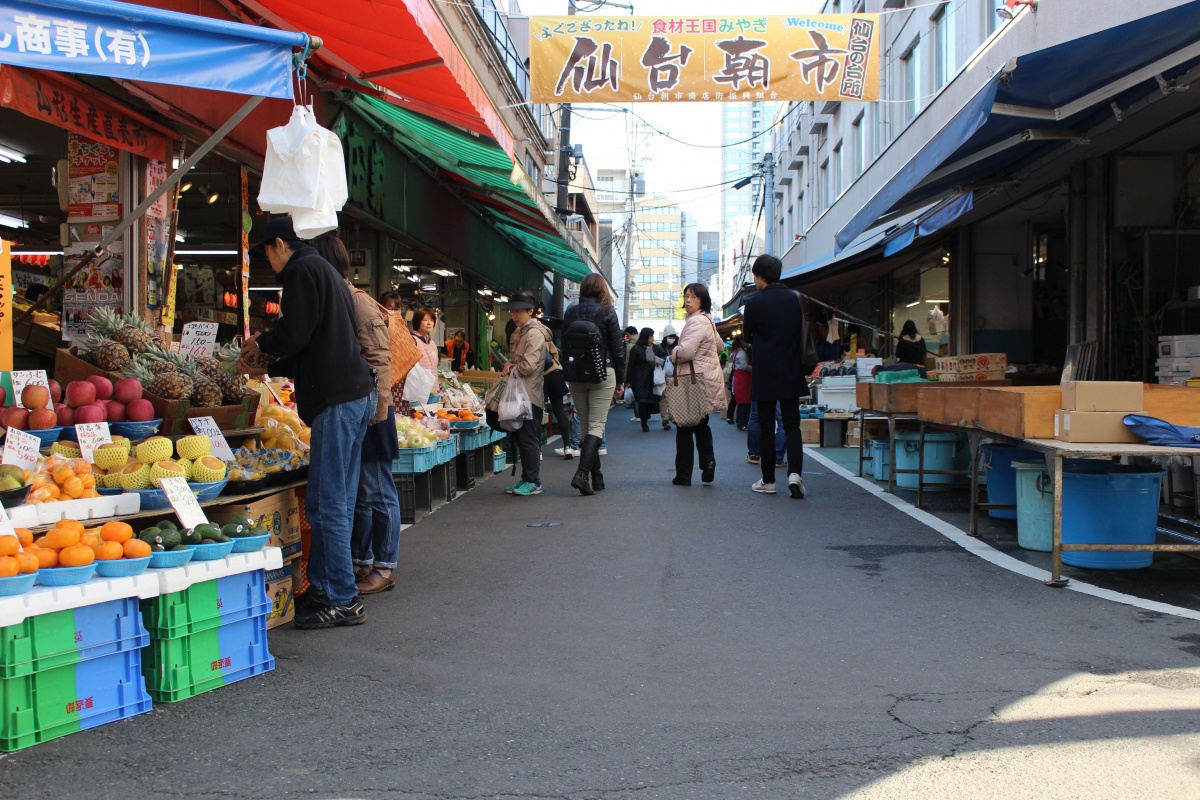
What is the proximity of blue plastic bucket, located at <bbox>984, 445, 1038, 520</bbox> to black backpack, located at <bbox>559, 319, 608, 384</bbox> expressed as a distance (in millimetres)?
3503

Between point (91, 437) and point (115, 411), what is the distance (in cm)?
37

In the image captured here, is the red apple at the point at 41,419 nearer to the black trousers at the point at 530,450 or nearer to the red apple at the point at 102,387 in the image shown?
the red apple at the point at 102,387

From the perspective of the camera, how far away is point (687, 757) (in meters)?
3.13

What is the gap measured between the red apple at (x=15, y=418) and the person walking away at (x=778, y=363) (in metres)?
5.99

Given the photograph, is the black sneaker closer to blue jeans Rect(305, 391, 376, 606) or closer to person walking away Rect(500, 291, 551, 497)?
blue jeans Rect(305, 391, 376, 606)

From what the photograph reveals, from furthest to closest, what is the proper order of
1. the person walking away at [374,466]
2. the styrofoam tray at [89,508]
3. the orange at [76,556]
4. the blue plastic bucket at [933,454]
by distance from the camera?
the blue plastic bucket at [933,454] → the person walking away at [374,466] → the styrofoam tray at [89,508] → the orange at [76,556]

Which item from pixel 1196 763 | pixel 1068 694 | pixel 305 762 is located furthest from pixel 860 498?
pixel 305 762

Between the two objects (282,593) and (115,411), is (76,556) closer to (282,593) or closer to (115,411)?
(282,593)

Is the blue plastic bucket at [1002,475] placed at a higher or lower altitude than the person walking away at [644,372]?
lower

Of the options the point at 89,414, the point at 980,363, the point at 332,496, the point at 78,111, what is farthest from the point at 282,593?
the point at 980,363

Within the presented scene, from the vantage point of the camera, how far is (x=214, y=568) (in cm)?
378

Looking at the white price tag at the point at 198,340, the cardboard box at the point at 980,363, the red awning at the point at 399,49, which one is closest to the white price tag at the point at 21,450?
the white price tag at the point at 198,340

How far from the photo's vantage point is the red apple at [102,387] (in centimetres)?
482

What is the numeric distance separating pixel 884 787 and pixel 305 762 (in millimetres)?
1834
